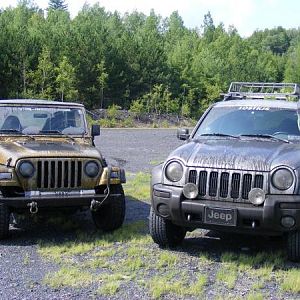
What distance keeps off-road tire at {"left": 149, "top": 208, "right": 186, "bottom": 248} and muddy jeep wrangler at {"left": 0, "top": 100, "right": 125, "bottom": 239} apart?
84cm

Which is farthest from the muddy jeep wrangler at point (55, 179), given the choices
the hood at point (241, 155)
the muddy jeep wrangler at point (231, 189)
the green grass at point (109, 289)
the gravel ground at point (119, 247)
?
the green grass at point (109, 289)

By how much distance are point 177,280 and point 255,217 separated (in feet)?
3.29

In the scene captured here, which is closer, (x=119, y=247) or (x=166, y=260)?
(x=166, y=260)

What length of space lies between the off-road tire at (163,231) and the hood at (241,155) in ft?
2.59

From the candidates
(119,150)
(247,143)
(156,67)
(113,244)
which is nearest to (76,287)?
(113,244)

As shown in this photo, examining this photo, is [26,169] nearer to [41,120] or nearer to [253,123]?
[41,120]

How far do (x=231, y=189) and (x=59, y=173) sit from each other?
2.27m

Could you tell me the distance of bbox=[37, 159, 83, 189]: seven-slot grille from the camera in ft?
23.1

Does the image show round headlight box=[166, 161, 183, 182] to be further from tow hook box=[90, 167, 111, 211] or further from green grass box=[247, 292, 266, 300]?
green grass box=[247, 292, 266, 300]

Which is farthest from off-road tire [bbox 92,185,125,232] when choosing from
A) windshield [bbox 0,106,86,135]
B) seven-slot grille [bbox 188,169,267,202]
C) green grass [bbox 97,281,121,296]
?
green grass [bbox 97,281,121,296]

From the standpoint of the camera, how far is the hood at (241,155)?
591cm

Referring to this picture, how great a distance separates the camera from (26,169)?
6.95 meters

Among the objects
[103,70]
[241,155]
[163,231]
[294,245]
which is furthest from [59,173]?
[103,70]

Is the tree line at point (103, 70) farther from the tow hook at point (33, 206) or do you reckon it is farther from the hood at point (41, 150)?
the tow hook at point (33, 206)
